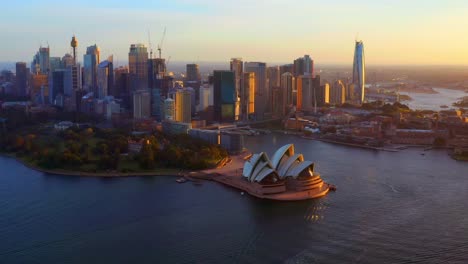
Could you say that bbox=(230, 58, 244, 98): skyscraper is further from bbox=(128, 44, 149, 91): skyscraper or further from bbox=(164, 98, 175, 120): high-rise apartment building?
bbox=(164, 98, 175, 120): high-rise apartment building

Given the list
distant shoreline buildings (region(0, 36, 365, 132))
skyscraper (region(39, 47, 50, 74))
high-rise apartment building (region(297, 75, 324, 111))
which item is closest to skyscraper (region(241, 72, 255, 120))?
distant shoreline buildings (region(0, 36, 365, 132))

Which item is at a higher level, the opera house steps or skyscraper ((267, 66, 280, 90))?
skyscraper ((267, 66, 280, 90))

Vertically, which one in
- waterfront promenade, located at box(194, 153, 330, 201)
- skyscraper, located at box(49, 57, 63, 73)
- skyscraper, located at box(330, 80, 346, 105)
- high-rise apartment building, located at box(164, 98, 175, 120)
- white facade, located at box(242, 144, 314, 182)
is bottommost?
waterfront promenade, located at box(194, 153, 330, 201)

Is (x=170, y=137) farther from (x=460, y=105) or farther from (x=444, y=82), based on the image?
(x=444, y=82)

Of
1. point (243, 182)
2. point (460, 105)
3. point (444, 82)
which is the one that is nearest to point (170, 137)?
point (243, 182)

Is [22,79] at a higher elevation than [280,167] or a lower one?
higher

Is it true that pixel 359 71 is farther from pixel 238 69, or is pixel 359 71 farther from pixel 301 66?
pixel 238 69

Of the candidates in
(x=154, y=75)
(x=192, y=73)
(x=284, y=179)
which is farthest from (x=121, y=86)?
(x=284, y=179)
